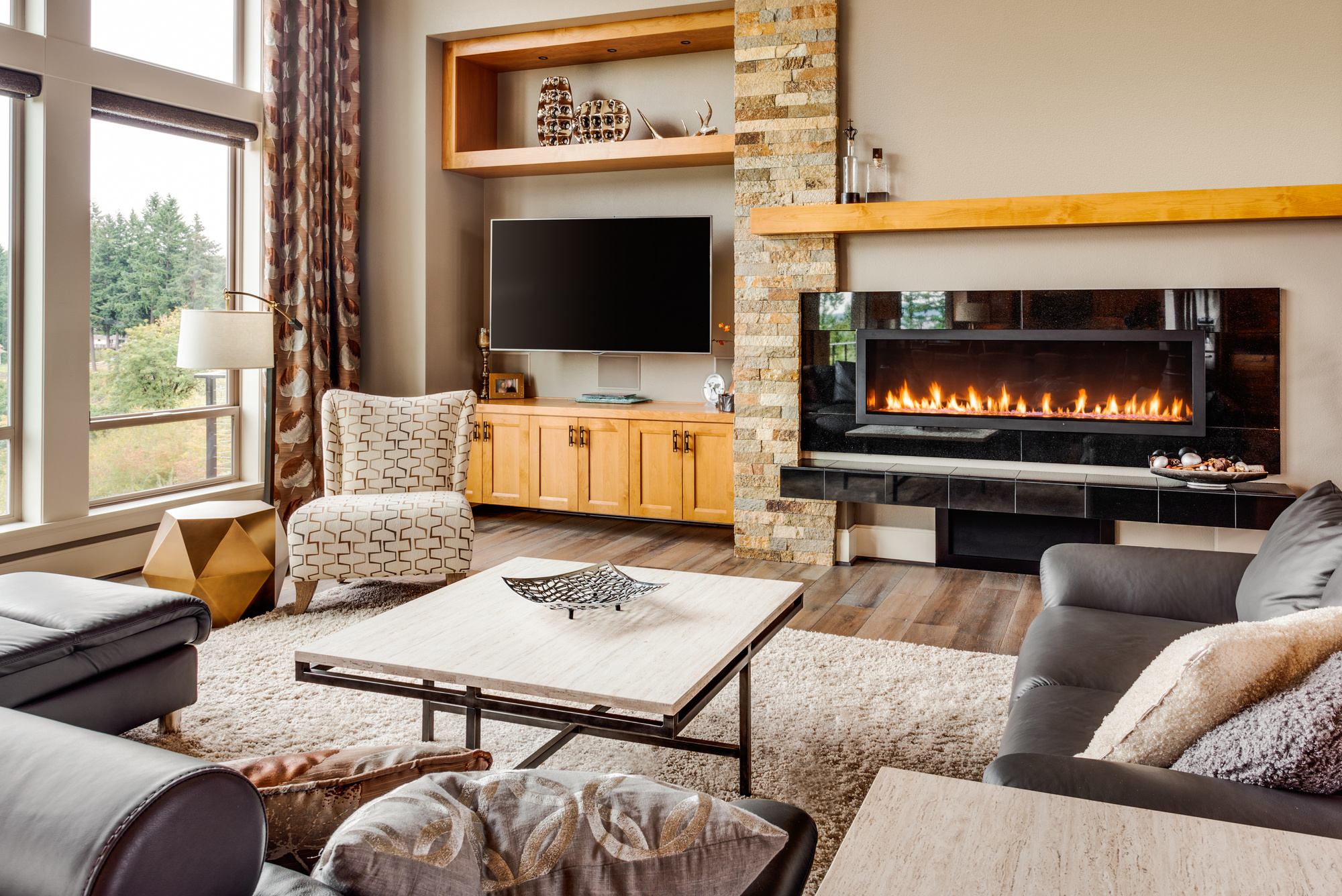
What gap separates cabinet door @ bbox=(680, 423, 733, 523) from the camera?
4.98 m

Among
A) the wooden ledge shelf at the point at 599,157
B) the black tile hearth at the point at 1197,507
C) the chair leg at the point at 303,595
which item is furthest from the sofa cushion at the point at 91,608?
the black tile hearth at the point at 1197,507

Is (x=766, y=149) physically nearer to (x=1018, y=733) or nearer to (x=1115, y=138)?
(x=1115, y=138)

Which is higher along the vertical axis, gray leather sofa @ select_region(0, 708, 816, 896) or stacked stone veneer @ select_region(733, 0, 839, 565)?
stacked stone veneer @ select_region(733, 0, 839, 565)

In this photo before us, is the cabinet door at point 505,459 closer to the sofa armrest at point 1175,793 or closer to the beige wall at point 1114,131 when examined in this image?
the beige wall at point 1114,131

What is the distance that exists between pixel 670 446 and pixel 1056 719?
3.47m

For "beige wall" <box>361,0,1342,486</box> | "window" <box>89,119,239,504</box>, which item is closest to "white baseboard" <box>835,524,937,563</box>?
"beige wall" <box>361,0,1342,486</box>

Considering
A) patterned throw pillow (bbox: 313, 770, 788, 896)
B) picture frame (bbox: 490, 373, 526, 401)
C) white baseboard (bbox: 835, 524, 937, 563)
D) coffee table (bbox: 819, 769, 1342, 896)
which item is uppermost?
picture frame (bbox: 490, 373, 526, 401)

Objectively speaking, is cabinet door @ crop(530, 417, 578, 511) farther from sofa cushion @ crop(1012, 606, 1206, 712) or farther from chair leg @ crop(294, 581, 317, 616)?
sofa cushion @ crop(1012, 606, 1206, 712)

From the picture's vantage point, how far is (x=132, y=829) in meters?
0.77

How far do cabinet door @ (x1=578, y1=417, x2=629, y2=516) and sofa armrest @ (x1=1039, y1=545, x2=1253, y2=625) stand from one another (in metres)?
2.90

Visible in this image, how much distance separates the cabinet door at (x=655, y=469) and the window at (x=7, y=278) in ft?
9.12

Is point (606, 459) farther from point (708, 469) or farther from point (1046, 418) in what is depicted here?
point (1046, 418)

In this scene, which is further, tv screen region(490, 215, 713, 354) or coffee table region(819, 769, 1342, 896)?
tv screen region(490, 215, 713, 354)

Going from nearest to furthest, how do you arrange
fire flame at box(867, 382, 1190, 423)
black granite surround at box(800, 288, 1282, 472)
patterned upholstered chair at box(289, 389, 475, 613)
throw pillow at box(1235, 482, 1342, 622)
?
throw pillow at box(1235, 482, 1342, 622) → patterned upholstered chair at box(289, 389, 475, 613) → black granite surround at box(800, 288, 1282, 472) → fire flame at box(867, 382, 1190, 423)
